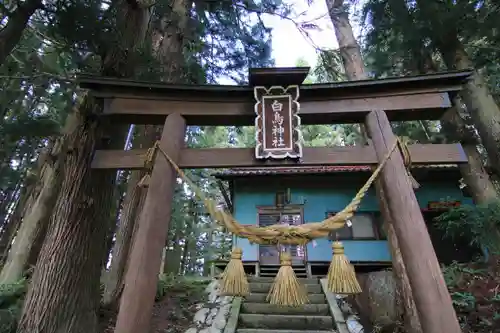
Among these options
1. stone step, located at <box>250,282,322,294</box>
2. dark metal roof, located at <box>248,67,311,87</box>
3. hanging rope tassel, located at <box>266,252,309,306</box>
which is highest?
dark metal roof, located at <box>248,67,311,87</box>

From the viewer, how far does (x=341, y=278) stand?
2.63 metres

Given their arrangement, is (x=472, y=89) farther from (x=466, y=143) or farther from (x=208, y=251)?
(x=208, y=251)

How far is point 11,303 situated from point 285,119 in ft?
14.0

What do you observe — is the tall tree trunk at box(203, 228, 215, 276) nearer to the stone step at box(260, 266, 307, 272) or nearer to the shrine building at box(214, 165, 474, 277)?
the shrine building at box(214, 165, 474, 277)

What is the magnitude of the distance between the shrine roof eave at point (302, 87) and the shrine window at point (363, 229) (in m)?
6.12

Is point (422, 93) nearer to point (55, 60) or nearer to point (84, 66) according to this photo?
point (84, 66)

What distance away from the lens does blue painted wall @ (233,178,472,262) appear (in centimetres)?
867

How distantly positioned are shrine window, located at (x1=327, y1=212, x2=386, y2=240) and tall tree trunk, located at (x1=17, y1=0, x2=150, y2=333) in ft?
21.6

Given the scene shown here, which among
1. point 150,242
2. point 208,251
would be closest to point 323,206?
point 150,242

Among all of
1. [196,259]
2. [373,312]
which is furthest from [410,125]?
[196,259]

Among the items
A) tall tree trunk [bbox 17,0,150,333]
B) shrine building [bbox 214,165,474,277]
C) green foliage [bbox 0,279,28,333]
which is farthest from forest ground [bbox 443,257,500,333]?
green foliage [bbox 0,279,28,333]

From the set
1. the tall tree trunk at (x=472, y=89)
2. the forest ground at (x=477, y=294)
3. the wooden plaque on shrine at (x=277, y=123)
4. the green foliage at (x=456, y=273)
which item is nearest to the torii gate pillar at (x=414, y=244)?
the wooden plaque on shrine at (x=277, y=123)

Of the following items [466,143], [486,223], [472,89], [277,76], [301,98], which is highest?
[472,89]

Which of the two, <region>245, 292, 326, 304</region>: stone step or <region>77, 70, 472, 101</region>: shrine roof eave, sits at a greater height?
<region>77, 70, 472, 101</region>: shrine roof eave
